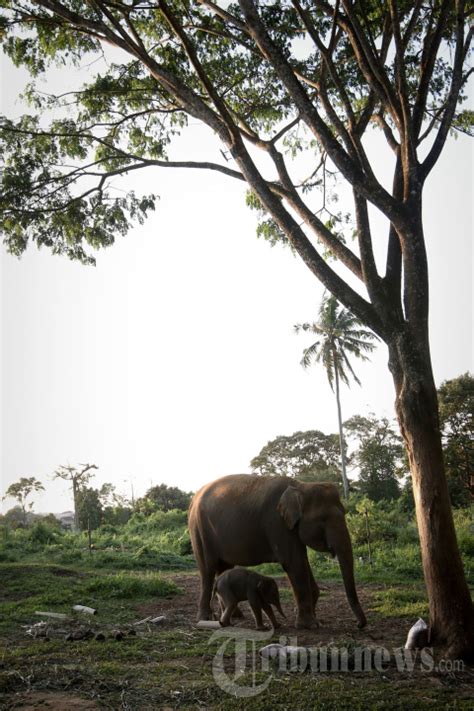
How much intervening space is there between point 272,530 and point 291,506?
50 cm

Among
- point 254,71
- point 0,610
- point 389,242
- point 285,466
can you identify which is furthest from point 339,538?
point 285,466

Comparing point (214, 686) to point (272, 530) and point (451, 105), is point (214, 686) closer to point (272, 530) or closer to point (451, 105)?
point (272, 530)

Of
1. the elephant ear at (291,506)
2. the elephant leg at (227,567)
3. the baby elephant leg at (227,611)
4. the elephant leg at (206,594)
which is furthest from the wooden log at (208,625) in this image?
the elephant ear at (291,506)

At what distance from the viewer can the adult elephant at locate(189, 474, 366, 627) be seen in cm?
871

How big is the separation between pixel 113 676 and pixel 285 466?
40045 mm

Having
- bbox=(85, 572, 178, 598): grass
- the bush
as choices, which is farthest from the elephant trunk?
the bush

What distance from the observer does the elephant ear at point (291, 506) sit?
8.98 metres

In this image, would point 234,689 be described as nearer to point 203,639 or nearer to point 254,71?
point 203,639

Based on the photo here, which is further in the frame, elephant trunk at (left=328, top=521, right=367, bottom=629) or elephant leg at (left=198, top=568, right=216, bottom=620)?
elephant leg at (left=198, top=568, right=216, bottom=620)

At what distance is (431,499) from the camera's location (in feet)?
23.5

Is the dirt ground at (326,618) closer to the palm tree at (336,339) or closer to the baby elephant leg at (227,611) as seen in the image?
the baby elephant leg at (227,611)

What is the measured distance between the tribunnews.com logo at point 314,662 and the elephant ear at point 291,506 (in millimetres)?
2391

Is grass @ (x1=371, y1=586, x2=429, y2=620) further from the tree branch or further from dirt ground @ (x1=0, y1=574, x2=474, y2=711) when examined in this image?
the tree branch

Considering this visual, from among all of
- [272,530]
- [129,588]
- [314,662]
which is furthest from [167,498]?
[314,662]
